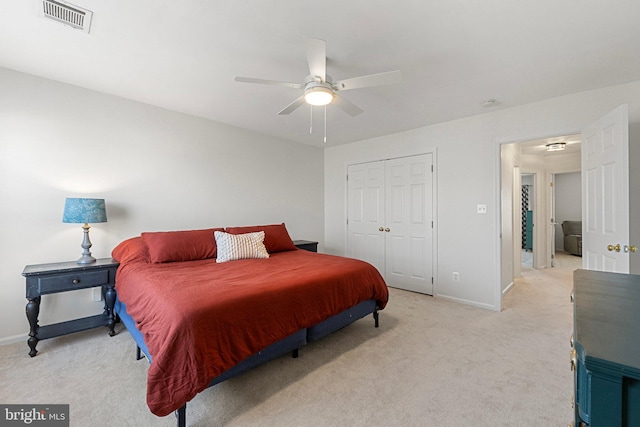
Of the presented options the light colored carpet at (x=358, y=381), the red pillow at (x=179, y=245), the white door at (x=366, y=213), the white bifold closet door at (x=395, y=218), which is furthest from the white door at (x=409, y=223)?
the red pillow at (x=179, y=245)

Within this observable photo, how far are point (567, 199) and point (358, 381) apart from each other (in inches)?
346

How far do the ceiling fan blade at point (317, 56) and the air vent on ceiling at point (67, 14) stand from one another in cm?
136

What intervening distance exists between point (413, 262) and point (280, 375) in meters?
2.72

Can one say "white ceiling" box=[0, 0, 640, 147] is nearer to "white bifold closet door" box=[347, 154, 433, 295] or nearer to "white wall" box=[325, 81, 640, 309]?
"white wall" box=[325, 81, 640, 309]

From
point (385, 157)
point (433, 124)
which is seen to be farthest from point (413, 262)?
point (433, 124)

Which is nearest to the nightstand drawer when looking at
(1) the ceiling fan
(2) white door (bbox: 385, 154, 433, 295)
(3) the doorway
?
(1) the ceiling fan

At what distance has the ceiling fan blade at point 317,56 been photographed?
1.65 metres

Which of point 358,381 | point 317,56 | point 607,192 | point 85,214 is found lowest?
point 358,381

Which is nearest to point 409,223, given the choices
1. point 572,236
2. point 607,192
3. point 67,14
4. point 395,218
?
point 395,218

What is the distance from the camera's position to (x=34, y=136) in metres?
2.56

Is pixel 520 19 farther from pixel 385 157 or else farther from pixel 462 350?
pixel 385 157

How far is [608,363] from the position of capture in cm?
57

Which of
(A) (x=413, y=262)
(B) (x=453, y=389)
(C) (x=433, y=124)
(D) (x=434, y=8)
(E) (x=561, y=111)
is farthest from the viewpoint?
(A) (x=413, y=262)

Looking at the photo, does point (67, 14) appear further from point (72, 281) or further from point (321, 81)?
point (72, 281)
